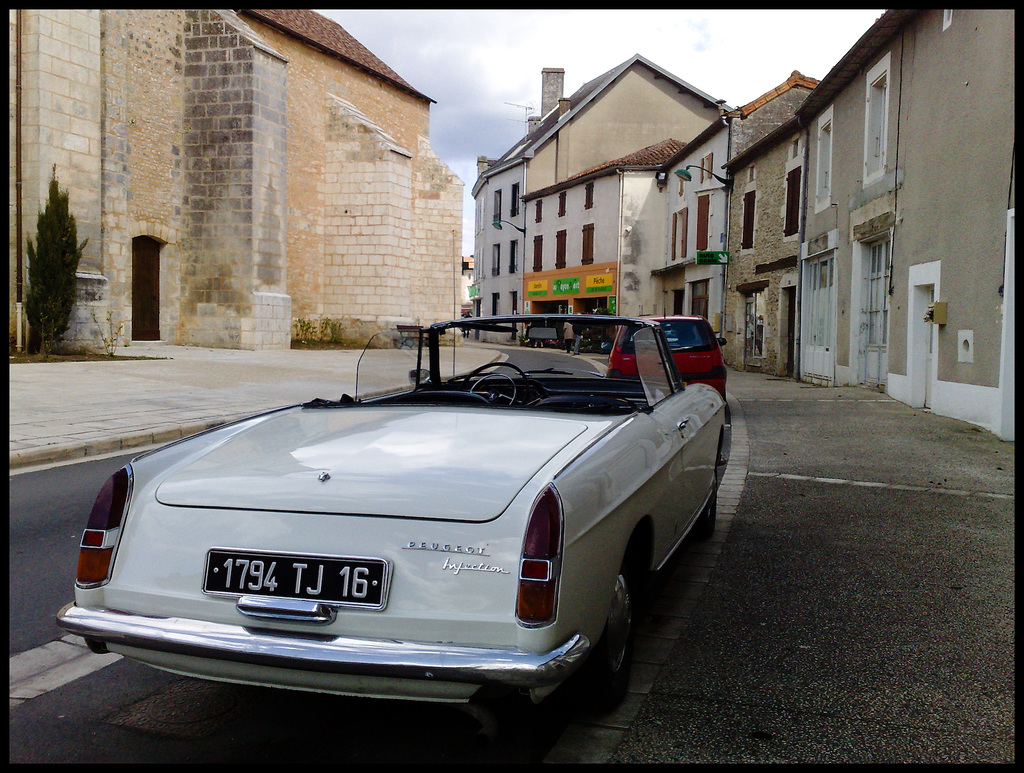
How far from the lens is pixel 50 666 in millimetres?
2961

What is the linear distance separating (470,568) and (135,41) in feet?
73.9

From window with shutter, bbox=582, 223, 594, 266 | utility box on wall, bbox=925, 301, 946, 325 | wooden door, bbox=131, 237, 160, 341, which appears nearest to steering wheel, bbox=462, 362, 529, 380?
utility box on wall, bbox=925, 301, 946, 325

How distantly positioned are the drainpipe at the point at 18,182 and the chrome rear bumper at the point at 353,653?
1641 cm

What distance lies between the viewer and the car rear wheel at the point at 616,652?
102 inches

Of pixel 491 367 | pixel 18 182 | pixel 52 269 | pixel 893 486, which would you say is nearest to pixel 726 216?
pixel 52 269

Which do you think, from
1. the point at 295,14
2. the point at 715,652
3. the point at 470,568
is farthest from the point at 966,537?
the point at 295,14

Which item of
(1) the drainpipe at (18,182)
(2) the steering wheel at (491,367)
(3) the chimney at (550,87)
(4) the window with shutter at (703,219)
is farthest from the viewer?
(3) the chimney at (550,87)

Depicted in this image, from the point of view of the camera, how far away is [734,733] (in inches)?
99.7

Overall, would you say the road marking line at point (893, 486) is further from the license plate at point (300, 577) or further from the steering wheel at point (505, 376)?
the license plate at point (300, 577)

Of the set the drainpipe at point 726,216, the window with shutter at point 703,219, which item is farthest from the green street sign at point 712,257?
the window with shutter at point 703,219

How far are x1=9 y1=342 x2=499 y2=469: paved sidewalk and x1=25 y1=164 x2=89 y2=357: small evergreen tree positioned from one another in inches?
47.0

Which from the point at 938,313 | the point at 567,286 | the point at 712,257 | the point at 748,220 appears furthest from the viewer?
the point at 567,286

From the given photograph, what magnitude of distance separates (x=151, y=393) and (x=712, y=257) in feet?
56.7

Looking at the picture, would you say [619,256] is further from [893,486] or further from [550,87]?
[893,486]
